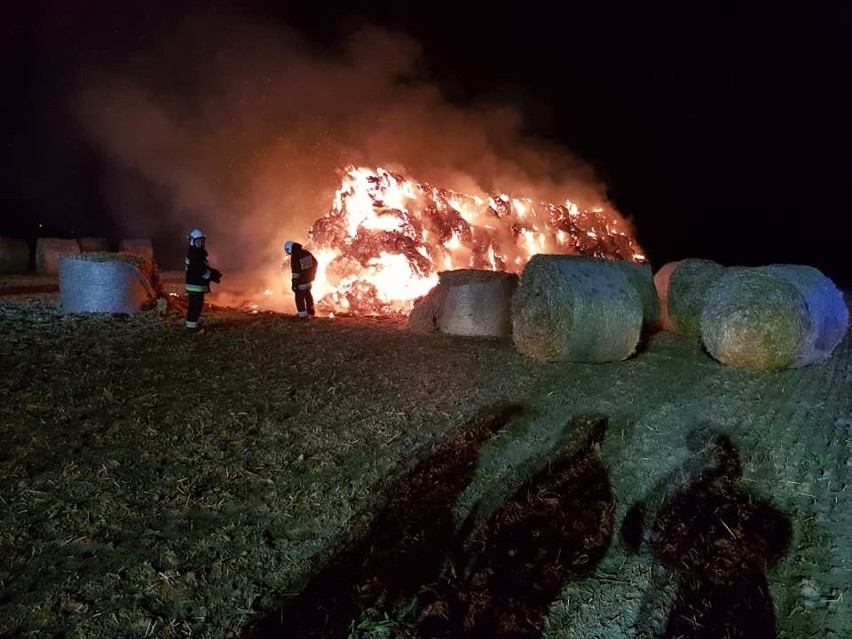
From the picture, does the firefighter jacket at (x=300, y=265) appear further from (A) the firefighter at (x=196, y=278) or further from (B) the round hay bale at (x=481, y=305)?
(B) the round hay bale at (x=481, y=305)

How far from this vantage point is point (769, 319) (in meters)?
9.12

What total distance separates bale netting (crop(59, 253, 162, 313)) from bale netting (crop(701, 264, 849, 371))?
1028 centimetres

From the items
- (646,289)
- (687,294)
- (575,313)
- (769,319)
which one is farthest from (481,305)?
(769,319)

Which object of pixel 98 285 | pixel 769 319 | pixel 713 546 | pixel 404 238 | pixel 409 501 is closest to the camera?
pixel 713 546

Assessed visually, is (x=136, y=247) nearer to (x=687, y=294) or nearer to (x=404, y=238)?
(x=404, y=238)

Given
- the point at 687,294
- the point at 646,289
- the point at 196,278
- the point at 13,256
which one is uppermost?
the point at 13,256

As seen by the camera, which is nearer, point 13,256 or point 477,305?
point 477,305

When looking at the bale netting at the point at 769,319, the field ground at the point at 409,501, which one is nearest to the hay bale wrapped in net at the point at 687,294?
the bale netting at the point at 769,319

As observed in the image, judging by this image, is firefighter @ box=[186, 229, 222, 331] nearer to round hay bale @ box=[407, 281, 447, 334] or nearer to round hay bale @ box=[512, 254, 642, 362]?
round hay bale @ box=[407, 281, 447, 334]

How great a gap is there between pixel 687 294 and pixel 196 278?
30.1 ft

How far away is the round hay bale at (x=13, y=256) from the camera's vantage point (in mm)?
19844

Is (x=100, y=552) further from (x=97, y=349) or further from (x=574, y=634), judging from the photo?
(x=97, y=349)

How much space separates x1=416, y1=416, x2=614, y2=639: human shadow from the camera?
3.67m

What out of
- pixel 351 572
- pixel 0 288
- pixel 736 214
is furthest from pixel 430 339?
pixel 736 214
